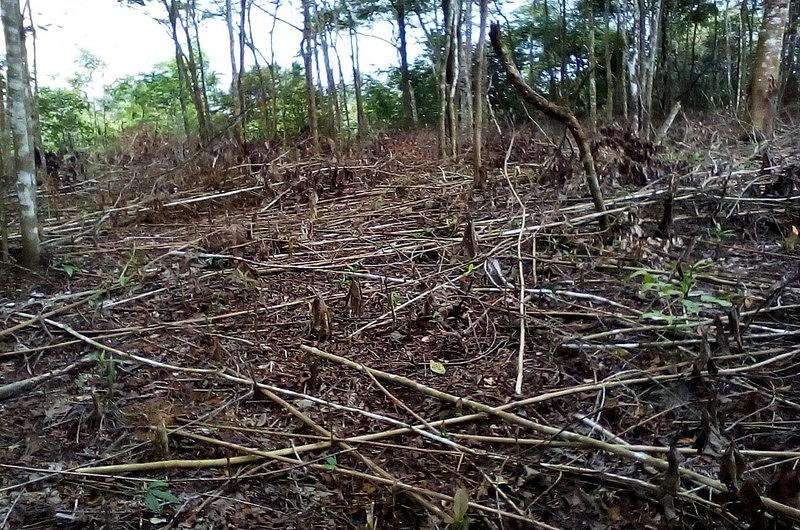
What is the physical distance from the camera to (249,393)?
2.63 meters

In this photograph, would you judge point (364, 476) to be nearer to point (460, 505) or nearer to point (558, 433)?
point (460, 505)

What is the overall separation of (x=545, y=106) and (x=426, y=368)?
1.89m

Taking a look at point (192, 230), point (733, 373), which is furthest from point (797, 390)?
point (192, 230)

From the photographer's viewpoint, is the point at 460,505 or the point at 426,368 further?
the point at 426,368

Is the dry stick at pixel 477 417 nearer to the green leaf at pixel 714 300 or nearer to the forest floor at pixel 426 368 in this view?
the forest floor at pixel 426 368

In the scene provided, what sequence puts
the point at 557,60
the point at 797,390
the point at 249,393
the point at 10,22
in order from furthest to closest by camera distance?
the point at 557,60 → the point at 10,22 → the point at 249,393 → the point at 797,390

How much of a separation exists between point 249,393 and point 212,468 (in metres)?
0.48

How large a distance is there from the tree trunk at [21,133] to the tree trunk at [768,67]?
6987 mm

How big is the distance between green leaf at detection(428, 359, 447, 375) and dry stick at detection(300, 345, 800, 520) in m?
0.14

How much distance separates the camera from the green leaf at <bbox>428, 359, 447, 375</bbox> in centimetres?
275

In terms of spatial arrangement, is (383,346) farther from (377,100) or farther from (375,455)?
(377,100)

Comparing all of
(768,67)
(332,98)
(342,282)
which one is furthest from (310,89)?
(768,67)

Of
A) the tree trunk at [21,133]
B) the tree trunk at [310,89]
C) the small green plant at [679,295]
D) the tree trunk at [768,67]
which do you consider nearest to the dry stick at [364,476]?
Result: the small green plant at [679,295]

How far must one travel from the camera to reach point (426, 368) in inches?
110
